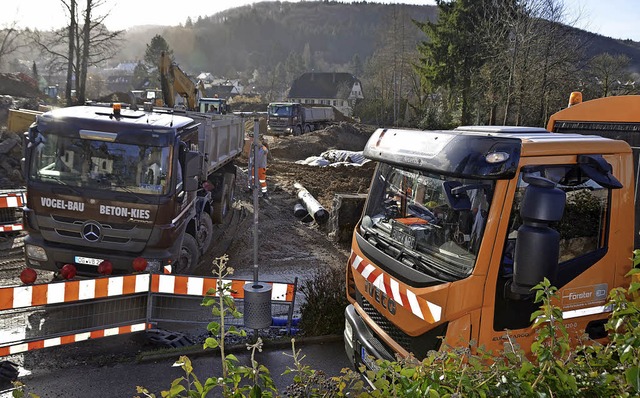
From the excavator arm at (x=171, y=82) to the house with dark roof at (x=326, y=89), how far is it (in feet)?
244

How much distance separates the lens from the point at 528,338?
3770 mm

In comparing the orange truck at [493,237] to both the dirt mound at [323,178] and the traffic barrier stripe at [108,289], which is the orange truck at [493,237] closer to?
the traffic barrier stripe at [108,289]

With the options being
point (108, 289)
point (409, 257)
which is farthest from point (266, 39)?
point (409, 257)

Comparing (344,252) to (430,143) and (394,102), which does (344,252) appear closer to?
(430,143)

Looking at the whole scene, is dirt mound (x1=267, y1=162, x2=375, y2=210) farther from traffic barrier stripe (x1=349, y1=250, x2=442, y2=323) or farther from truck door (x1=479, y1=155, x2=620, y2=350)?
truck door (x1=479, y1=155, x2=620, y2=350)

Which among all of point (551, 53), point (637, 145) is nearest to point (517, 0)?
point (551, 53)

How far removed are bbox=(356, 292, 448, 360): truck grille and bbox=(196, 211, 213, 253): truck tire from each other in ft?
19.8

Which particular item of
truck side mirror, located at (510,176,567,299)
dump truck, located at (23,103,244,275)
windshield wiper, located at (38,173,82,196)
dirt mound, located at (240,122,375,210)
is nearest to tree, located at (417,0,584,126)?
dirt mound, located at (240,122,375,210)

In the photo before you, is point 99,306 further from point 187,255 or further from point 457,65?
point 457,65

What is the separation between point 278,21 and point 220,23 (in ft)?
61.3

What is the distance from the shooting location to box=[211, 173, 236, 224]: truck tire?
41.2 feet

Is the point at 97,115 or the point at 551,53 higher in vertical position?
the point at 551,53

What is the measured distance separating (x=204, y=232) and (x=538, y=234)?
815 cm

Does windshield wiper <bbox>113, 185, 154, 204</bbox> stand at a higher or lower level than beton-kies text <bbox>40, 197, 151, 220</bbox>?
higher
